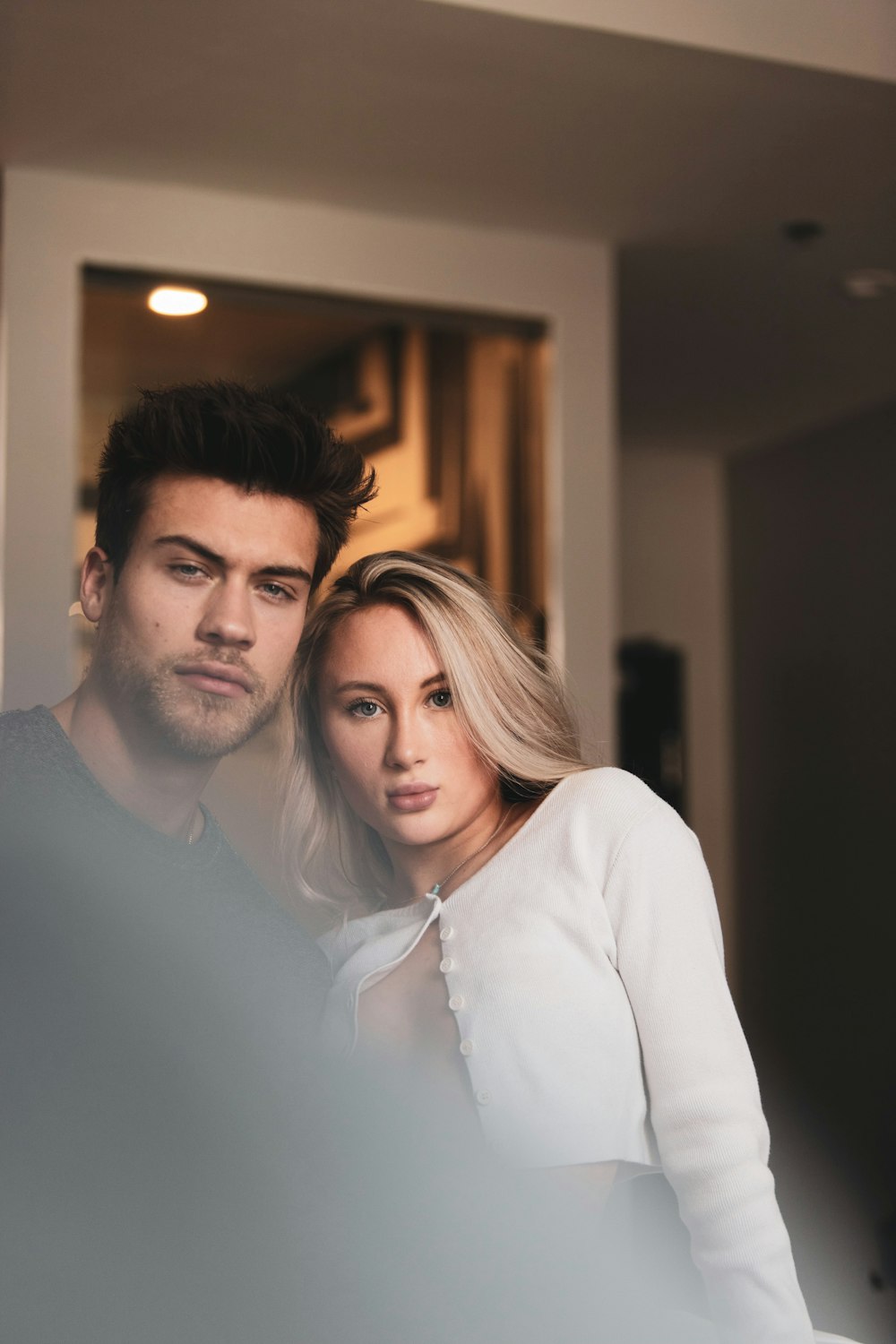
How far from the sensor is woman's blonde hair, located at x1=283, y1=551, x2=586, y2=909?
895mm

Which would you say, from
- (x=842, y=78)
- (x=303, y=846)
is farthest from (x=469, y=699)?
(x=842, y=78)

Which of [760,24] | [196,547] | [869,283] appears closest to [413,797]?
[196,547]

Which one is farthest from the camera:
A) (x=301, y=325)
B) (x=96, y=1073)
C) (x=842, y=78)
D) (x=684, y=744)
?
(x=684, y=744)

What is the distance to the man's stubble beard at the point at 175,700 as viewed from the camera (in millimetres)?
792

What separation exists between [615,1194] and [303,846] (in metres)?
0.30

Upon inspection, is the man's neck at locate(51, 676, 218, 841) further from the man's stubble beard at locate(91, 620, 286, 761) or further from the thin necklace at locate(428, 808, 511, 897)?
the thin necklace at locate(428, 808, 511, 897)

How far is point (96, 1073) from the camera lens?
743 millimetres

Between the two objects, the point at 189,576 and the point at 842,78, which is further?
the point at 842,78

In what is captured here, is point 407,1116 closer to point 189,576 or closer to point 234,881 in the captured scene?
point 234,881

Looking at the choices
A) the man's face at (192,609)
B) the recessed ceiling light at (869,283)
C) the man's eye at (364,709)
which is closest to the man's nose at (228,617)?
the man's face at (192,609)

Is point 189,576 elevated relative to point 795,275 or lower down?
lower down

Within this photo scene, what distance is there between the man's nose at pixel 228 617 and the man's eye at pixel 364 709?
0.10 meters

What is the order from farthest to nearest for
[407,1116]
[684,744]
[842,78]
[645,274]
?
[684,744] → [645,274] → [842,78] → [407,1116]

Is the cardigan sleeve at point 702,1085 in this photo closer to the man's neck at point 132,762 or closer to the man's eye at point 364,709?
the man's eye at point 364,709
